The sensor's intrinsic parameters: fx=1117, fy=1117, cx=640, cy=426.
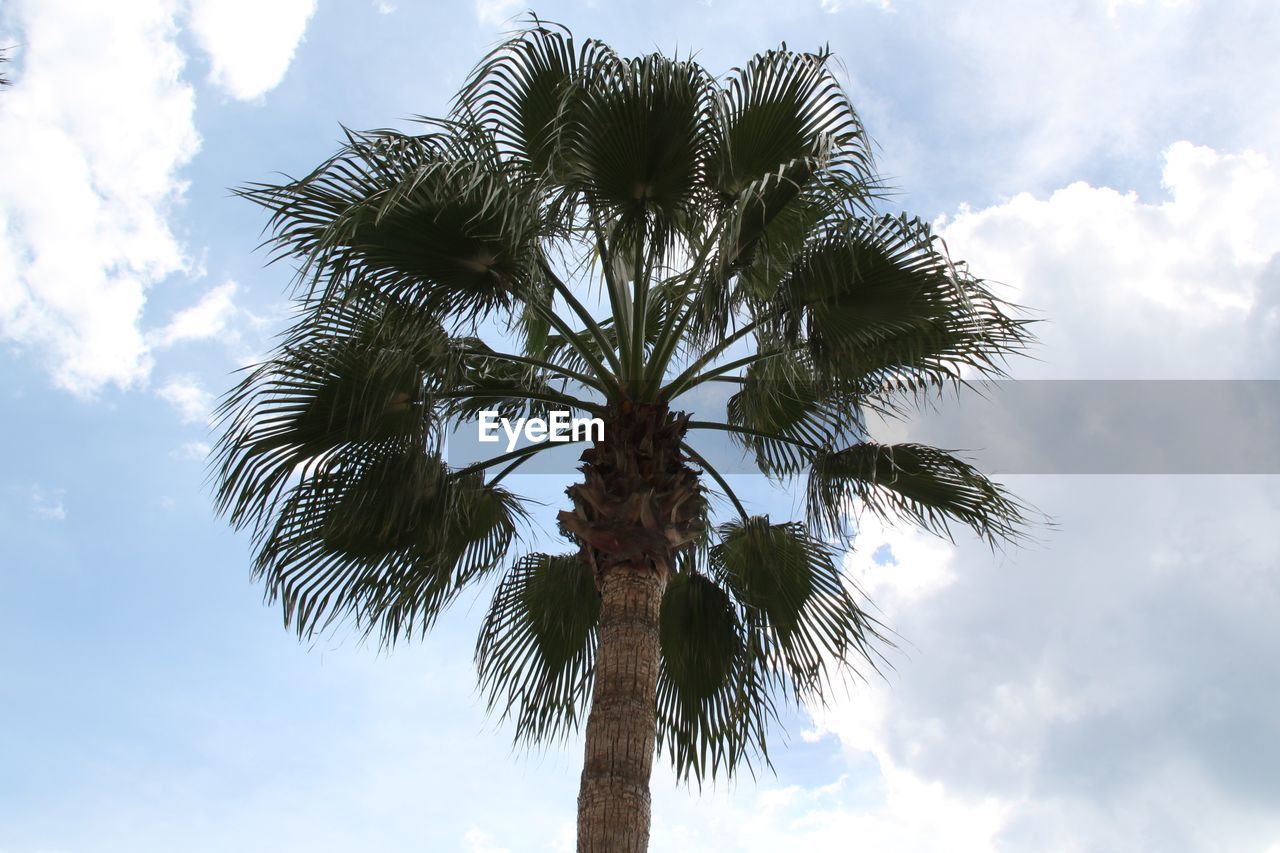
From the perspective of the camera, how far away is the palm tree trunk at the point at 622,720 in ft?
17.5

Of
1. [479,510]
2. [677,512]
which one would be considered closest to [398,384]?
[479,510]

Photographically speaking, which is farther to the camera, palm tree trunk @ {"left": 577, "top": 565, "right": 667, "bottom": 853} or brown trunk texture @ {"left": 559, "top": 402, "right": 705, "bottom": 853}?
brown trunk texture @ {"left": 559, "top": 402, "right": 705, "bottom": 853}

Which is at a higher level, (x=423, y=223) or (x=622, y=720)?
(x=423, y=223)

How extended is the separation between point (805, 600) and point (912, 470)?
1.08 metres

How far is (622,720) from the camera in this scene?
565 cm

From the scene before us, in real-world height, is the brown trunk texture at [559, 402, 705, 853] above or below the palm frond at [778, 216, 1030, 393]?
below

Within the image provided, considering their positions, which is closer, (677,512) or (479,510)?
(677,512)

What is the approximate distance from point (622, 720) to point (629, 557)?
3.09 ft

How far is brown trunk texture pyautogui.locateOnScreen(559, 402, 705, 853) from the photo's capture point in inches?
219

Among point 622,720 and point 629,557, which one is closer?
point 622,720

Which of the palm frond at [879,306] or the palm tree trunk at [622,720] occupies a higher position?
the palm frond at [879,306]

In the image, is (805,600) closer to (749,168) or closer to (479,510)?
(479,510)

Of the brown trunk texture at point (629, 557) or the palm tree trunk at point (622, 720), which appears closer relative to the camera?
the palm tree trunk at point (622, 720)

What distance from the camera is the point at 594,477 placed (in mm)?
6379
